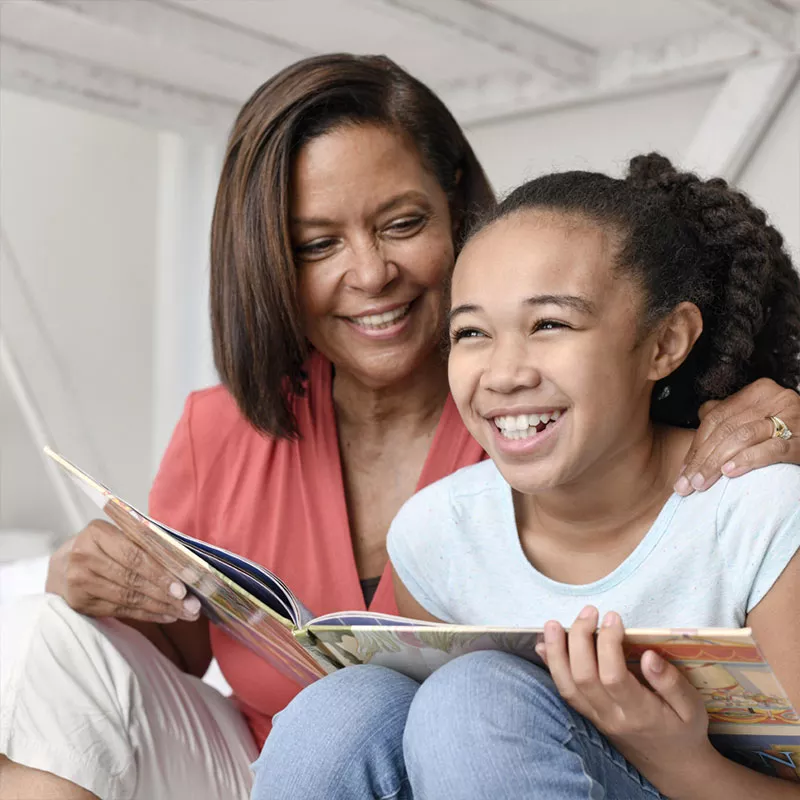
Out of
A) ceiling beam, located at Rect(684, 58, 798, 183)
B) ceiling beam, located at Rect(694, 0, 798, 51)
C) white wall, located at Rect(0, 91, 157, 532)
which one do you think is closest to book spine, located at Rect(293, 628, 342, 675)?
ceiling beam, located at Rect(694, 0, 798, 51)

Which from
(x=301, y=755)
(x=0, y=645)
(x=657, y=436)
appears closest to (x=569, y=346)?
(x=657, y=436)

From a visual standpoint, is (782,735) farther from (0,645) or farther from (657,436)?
(0,645)

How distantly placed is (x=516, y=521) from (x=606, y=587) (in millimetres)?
161

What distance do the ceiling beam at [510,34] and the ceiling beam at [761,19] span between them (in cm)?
39

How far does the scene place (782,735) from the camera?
1015 millimetres

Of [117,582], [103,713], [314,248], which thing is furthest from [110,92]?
[103,713]

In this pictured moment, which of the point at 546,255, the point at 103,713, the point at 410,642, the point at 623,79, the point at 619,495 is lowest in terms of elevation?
the point at 103,713

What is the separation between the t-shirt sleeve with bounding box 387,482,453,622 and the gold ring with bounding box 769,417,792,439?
15.1 inches

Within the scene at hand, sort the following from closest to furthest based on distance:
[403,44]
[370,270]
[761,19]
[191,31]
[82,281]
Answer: [370,270] < [761,19] < [191,31] < [403,44] < [82,281]

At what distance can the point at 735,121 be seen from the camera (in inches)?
93.5

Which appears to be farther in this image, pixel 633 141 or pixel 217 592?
pixel 633 141

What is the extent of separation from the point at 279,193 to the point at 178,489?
1.49ft

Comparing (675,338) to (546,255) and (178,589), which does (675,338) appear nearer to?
(546,255)

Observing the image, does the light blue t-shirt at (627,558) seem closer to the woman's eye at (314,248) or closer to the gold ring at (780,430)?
the gold ring at (780,430)
